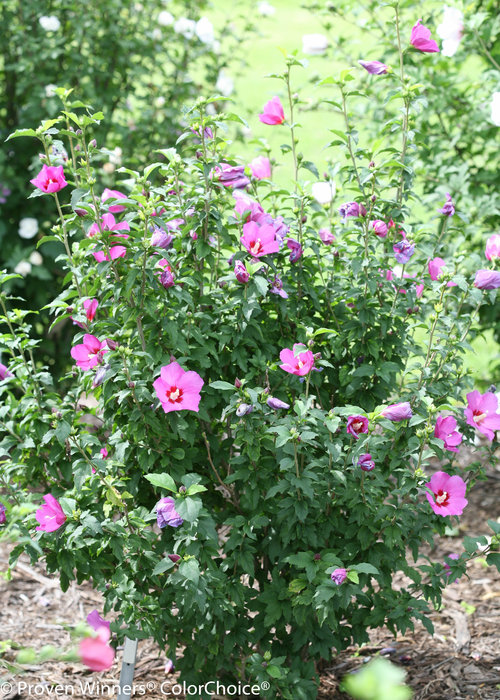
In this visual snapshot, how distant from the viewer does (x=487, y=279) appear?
1.94 metres

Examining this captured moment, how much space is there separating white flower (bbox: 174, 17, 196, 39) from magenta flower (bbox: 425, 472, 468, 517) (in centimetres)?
311

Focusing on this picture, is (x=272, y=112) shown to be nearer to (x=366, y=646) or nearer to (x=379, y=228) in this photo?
(x=379, y=228)

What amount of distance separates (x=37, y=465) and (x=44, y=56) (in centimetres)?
243

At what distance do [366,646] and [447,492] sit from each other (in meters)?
0.88

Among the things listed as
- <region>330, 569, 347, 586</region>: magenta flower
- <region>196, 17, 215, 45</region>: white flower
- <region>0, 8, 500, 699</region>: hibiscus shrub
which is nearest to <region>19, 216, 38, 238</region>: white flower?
<region>196, 17, 215, 45</region>: white flower

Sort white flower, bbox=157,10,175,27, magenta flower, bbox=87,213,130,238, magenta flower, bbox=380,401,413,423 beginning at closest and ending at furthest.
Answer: magenta flower, bbox=380,401,413,423, magenta flower, bbox=87,213,130,238, white flower, bbox=157,10,175,27

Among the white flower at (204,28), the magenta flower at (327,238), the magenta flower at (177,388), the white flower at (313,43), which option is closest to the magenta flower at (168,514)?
the magenta flower at (177,388)

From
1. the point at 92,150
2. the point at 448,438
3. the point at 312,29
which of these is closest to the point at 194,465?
the point at 448,438

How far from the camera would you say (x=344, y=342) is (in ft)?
6.81

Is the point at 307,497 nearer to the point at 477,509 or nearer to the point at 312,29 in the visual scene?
the point at 477,509

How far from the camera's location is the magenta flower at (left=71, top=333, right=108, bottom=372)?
1.86 meters

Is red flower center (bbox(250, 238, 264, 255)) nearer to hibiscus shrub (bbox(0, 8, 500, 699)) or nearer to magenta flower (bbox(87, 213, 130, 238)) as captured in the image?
hibiscus shrub (bbox(0, 8, 500, 699))

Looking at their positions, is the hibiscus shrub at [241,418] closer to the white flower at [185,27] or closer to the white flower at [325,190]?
the white flower at [325,190]

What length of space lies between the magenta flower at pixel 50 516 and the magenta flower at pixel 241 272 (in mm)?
661
